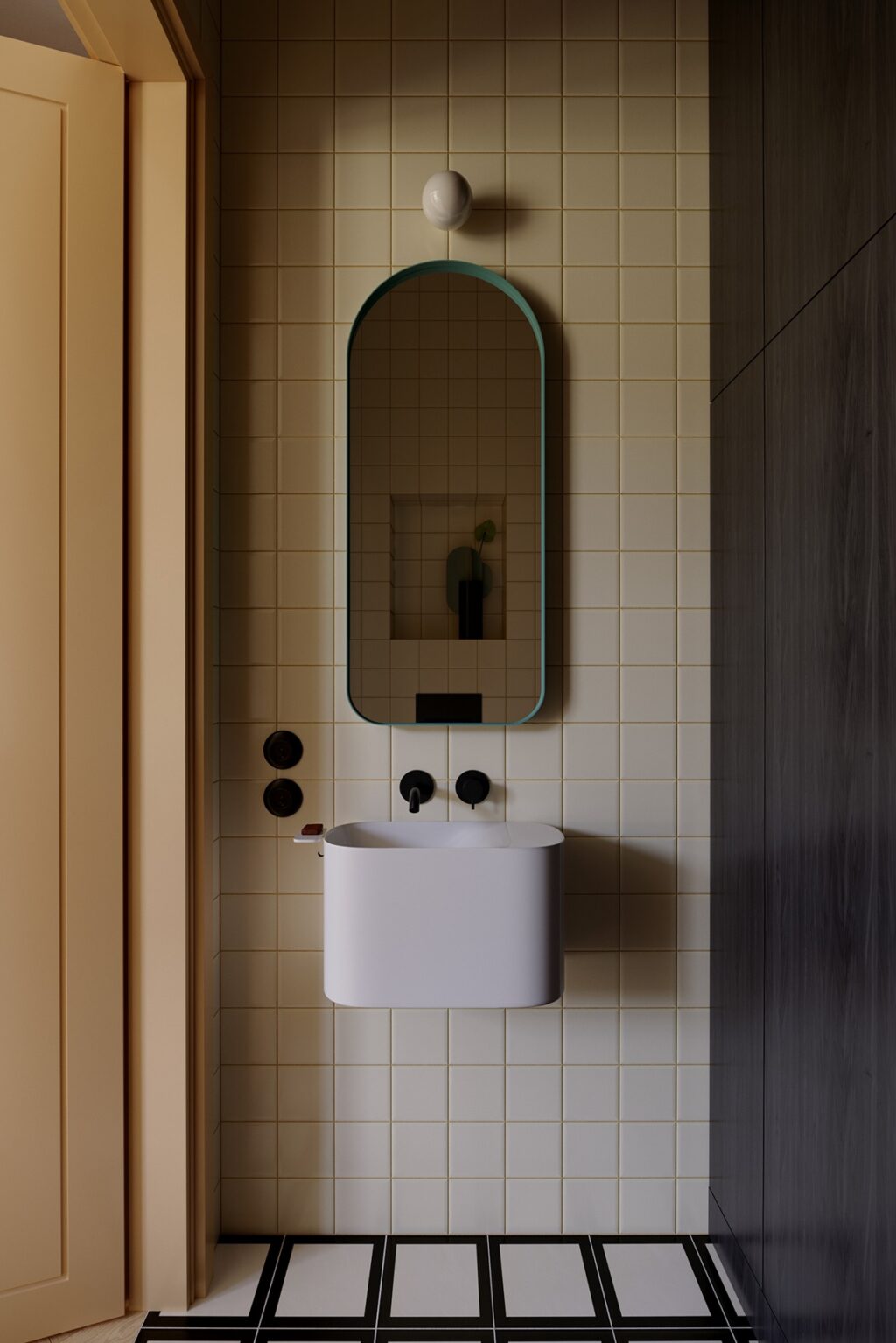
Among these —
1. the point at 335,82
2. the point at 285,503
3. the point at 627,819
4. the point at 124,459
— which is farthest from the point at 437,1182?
the point at 335,82

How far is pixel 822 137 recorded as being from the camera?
48.5 inches

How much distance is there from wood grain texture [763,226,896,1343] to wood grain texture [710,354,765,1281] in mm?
55

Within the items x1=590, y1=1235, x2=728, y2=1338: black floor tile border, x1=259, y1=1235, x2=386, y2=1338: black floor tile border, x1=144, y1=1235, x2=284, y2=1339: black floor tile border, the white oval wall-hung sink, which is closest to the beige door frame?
x1=144, y1=1235, x2=284, y2=1339: black floor tile border

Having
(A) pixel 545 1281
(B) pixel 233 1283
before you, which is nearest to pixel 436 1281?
(A) pixel 545 1281

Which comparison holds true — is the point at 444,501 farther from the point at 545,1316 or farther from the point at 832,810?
the point at 545,1316

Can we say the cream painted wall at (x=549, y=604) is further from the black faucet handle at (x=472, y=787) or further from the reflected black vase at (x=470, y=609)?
the reflected black vase at (x=470, y=609)

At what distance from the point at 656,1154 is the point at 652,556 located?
1169 millimetres

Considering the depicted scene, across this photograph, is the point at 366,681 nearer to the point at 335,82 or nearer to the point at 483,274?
the point at 483,274

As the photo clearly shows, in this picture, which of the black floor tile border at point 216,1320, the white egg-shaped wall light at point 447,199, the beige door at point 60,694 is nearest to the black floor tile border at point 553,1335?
the black floor tile border at point 216,1320

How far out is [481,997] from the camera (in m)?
1.52

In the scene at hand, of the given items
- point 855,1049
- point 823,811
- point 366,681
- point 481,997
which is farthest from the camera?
point 366,681

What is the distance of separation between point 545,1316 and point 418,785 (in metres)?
0.93

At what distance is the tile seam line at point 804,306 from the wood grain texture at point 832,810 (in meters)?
0.01

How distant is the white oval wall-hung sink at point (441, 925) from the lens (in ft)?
4.95
